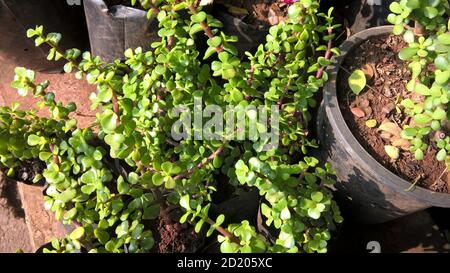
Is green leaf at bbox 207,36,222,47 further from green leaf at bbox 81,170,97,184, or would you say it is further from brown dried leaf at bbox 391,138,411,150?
brown dried leaf at bbox 391,138,411,150

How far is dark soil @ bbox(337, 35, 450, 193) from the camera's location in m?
1.42

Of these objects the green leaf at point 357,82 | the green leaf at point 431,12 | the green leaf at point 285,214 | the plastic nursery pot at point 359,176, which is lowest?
the plastic nursery pot at point 359,176

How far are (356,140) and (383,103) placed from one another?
0.70ft

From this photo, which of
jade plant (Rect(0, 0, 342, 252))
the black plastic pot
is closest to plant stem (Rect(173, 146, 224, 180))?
jade plant (Rect(0, 0, 342, 252))

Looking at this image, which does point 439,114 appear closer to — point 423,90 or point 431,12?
point 423,90

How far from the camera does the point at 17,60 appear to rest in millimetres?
2039

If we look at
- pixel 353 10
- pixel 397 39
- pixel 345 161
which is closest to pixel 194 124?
pixel 345 161

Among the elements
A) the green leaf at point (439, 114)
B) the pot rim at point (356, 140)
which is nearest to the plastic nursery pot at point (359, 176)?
the pot rim at point (356, 140)

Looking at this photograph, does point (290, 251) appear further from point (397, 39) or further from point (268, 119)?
point (397, 39)

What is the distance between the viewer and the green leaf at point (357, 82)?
150 cm

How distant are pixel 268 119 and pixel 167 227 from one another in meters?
0.51

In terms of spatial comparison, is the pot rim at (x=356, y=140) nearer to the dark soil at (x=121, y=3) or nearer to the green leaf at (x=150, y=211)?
the green leaf at (x=150, y=211)

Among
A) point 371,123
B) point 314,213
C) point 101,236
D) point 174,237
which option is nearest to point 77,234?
point 101,236

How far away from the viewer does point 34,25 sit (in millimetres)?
1871
